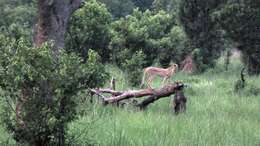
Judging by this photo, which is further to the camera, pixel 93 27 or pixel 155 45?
pixel 155 45

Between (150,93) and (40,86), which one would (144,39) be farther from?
(40,86)

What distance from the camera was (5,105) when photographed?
7.44 m

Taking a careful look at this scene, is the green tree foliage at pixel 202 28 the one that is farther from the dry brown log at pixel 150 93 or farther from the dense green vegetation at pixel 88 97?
the dry brown log at pixel 150 93

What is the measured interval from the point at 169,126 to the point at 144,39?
14.3m

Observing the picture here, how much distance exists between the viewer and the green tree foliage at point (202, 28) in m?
34.2

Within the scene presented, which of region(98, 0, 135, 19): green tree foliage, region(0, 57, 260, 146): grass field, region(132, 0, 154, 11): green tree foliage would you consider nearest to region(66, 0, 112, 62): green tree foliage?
region(0, 57, 260, 146): grass field

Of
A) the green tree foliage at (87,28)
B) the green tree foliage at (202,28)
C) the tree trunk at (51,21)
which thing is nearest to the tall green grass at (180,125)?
the tree trunk at (51,21)

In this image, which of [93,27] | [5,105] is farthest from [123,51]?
[5,105]

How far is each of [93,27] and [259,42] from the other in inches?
511

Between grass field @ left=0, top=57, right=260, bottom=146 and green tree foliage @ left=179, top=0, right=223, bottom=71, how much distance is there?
767 inches

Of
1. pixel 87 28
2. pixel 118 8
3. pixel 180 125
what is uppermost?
pixel 118 8

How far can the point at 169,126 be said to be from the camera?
32.4ft

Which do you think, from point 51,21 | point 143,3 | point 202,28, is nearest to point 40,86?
point 51,21

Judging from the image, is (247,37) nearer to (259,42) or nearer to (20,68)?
(259,42)
